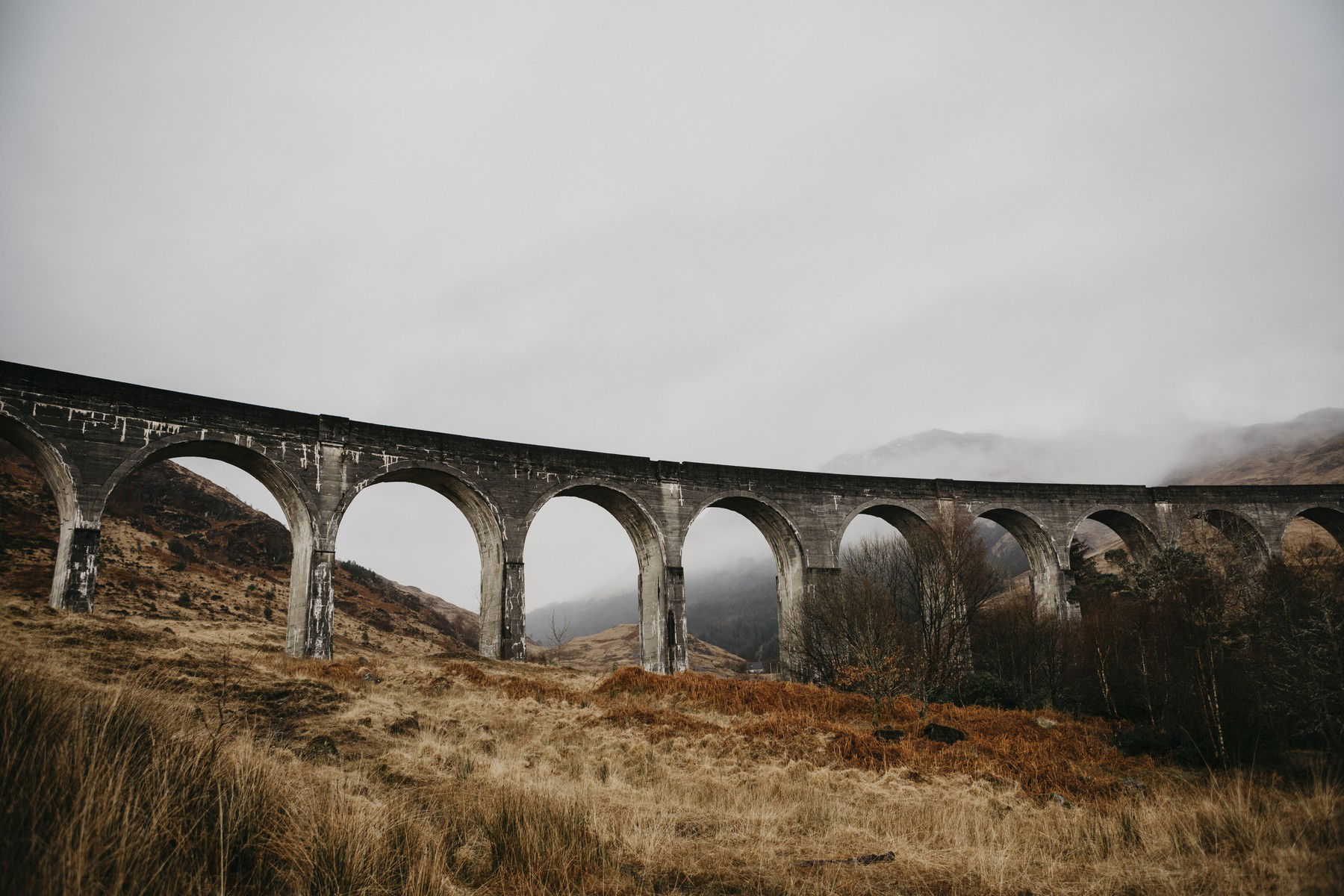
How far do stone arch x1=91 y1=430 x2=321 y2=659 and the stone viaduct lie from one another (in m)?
0.04

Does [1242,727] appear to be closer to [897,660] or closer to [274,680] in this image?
[897,660]

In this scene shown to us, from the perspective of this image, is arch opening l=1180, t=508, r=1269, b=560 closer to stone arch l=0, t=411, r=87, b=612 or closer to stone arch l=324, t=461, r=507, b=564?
stone arch l=324, t=461, r=507, b=564

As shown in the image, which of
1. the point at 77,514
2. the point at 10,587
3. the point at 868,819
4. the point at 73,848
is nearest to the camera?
the point at 73,848

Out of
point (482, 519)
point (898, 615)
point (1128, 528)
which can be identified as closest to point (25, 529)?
point (482, 519)

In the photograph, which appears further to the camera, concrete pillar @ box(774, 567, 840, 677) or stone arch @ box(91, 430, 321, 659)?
concrete pillar @ box(774, 567, 840, 677)

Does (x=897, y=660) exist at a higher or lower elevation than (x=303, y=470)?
lower

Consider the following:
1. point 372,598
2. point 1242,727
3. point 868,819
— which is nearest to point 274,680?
point 868,819

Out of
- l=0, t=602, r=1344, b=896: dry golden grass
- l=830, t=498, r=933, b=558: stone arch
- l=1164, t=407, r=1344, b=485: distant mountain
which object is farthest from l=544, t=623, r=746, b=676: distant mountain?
l=1164, t=407, r=1344, b=485: distant mountain

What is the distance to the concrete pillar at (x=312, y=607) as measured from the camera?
17.8m

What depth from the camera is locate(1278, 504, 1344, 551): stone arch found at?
3099 cm

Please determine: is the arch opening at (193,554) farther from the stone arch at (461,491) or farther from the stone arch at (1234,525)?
the stone arch at (1234,525)

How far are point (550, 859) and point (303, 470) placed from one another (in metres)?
16.5

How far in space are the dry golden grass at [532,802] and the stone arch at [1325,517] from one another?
85.3 feet

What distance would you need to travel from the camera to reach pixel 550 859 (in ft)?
16.4
